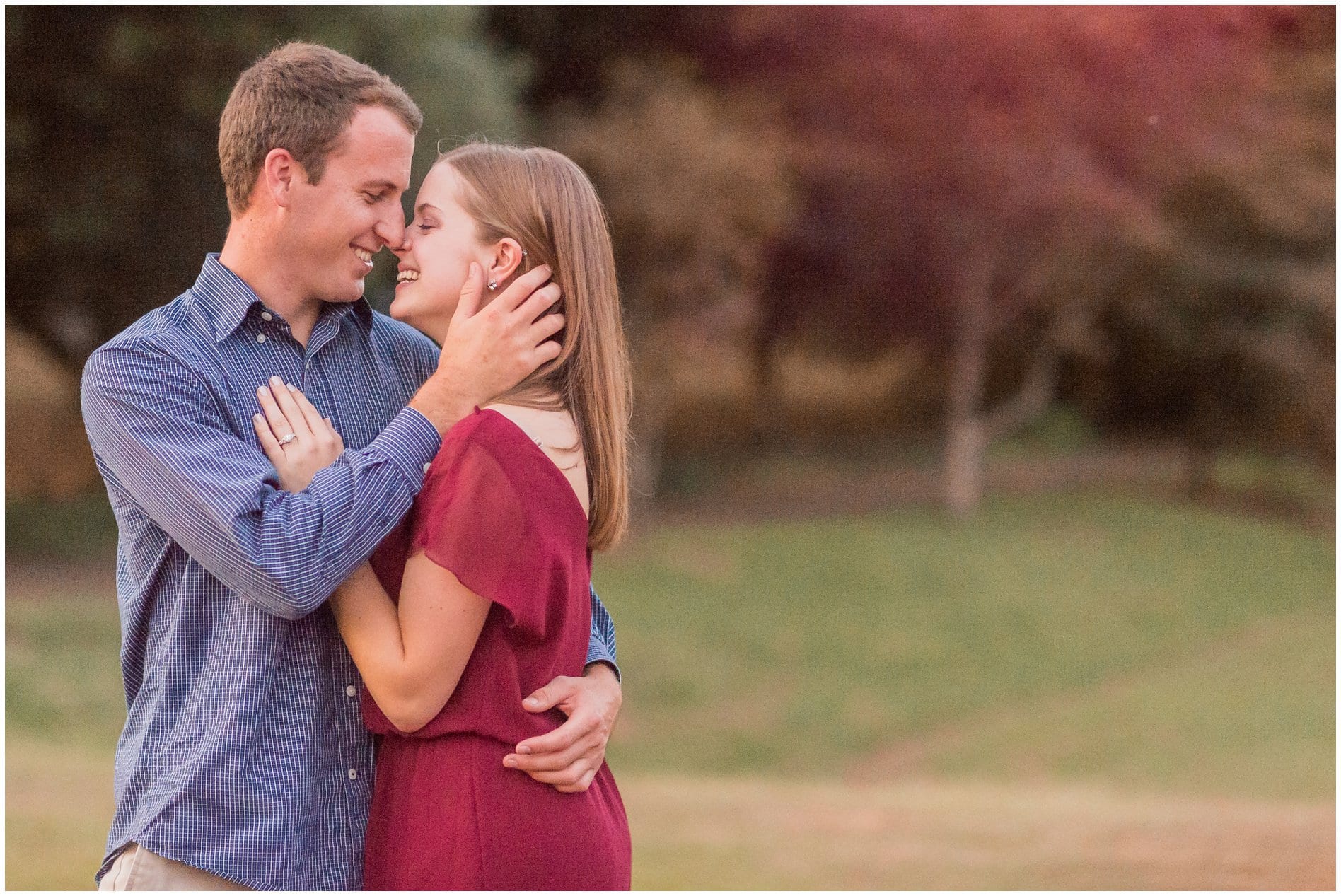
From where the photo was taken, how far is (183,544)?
6.51 ft

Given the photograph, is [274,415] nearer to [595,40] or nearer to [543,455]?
[543,455]

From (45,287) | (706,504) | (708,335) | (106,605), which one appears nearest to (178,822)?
(106,605)

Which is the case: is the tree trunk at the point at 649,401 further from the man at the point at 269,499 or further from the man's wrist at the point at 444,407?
the man's wrist at the point at 444,407

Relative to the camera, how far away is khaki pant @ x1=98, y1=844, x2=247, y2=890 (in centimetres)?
207

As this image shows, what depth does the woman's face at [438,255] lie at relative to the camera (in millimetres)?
2195

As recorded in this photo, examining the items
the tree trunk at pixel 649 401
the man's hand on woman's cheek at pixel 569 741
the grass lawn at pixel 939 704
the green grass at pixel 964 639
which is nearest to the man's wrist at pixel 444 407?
the man's hand on woman's cheek at pixel 569 741

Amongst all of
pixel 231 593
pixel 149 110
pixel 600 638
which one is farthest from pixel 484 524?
pixel 149 110

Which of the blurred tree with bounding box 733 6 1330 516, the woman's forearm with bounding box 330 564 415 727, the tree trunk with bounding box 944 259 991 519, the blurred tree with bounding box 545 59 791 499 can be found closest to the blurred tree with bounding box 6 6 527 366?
the blurred tree with bounding box 545 59 791 499

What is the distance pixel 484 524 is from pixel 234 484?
1.16 feet

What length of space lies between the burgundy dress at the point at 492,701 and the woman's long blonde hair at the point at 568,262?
0.13m

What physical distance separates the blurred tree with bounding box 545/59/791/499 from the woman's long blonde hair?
1025 cm

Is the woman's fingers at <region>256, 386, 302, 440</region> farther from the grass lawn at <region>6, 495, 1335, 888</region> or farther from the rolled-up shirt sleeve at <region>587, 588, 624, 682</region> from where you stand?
the grass lawn at <region>6, 495, 1335, 888</region>

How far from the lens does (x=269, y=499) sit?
6.37 feet

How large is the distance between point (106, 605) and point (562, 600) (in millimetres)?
9391
